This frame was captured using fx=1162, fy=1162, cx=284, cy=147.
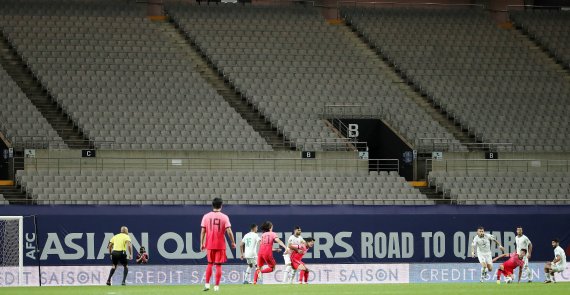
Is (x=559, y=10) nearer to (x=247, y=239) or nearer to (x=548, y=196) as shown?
(x=548, y=196)

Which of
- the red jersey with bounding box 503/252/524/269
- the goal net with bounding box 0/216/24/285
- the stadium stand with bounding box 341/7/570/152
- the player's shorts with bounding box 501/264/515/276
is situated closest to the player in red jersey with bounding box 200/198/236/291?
the goal net with bounding box 0/216/24/285

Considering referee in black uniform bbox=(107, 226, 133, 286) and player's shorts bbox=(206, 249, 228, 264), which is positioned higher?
player's shorts bbox=(206, 249, 228, 264)

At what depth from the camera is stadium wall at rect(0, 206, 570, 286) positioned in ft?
105

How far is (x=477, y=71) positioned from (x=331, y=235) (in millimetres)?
13979

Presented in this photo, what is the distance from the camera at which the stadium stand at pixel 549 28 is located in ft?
162

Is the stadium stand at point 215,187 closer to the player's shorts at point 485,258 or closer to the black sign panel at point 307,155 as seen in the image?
the black sign panel at point 307,155

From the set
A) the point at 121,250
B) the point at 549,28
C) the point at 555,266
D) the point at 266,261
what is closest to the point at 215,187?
the point at 266,261

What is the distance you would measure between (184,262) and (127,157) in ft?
15.6

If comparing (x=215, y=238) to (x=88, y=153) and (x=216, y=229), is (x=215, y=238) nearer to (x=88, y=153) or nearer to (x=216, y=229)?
(x=216, y=229)

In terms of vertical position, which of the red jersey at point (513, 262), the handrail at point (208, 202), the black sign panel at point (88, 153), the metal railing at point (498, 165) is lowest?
the red jersey at point (513, 262)

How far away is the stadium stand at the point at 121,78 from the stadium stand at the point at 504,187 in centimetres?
626

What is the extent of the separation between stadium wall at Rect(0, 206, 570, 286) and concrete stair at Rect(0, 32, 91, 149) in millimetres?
5092

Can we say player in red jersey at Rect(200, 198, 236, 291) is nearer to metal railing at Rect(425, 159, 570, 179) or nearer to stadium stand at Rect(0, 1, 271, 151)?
stadium stand at Rect(0, 1, 271, 151)

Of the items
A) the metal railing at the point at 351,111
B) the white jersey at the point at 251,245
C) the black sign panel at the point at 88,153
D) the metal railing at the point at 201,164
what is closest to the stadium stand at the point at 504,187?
the metal railing at the point at 201,164
